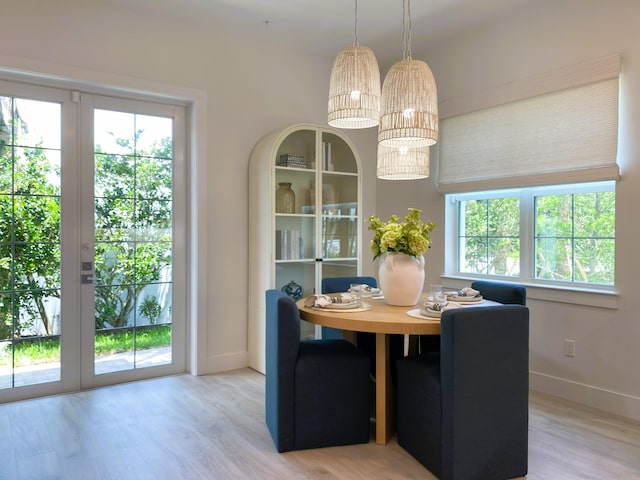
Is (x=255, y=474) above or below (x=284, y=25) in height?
below

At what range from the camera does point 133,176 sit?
11.6ft

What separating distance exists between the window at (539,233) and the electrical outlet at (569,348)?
1.36 ft

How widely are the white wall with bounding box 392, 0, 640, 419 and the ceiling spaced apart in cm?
25

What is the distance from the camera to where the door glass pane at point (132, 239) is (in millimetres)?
3428

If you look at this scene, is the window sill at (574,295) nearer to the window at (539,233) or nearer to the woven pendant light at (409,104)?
the window at (539,233)

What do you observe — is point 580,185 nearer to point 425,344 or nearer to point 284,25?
point 425,344

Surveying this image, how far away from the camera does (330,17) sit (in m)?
3.54

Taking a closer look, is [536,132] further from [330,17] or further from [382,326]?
[382,326]

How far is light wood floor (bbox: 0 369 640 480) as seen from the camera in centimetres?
221

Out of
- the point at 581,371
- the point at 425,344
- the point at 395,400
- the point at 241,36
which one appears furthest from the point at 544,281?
the point at 241,36

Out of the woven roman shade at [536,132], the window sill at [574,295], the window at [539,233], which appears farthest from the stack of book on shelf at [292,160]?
the window sill at [574,295]

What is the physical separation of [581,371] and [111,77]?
3851 mm

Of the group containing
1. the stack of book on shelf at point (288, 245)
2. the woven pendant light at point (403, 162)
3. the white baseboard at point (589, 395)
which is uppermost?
the woven pendant light at point (403, 162)

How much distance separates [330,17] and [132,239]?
2283mm
